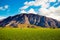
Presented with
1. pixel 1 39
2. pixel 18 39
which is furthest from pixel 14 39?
pixel 1 39

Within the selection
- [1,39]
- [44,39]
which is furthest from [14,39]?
[44,39]

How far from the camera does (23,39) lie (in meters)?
33.8

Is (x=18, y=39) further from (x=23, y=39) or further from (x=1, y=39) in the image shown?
(x=1, y=39)

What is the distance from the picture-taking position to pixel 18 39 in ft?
109

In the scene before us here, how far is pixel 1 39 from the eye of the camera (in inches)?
1316

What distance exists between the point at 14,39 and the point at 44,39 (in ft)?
26.1

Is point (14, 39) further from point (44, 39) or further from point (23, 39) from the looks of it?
point (44, 39)

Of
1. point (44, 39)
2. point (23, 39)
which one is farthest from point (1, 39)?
point (44, 39)

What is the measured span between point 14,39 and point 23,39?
2.30 metres

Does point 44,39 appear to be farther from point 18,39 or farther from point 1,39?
point 1,39

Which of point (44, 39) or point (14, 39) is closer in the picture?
point (14, 39)

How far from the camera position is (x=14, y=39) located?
33.0 m

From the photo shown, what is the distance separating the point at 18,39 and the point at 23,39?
1.30 m
